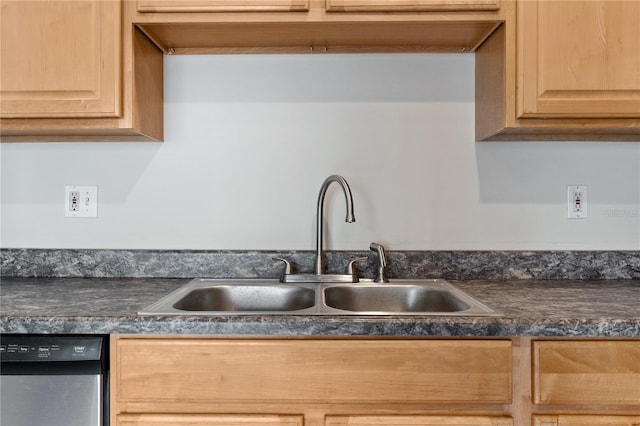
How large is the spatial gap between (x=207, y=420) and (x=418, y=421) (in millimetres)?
475

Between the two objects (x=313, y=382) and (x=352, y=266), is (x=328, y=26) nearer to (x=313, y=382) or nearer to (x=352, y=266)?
(x=352, y=266)

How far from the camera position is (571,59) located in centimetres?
119

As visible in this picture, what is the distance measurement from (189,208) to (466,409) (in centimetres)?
111

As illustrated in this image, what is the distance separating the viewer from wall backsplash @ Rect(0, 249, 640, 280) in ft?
4.81

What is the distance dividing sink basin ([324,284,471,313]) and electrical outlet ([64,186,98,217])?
937 millimetres

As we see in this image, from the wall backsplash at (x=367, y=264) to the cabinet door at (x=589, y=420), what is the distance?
0.59m

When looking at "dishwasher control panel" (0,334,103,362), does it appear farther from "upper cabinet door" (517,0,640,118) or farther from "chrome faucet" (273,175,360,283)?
"upper cabinet door" (517,0,640,118)

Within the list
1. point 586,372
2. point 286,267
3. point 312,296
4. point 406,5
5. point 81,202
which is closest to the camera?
point 586,372

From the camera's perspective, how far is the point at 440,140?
150 cm

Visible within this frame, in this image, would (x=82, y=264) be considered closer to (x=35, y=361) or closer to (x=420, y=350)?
(x=35, y=361)

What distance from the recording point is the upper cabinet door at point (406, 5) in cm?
118

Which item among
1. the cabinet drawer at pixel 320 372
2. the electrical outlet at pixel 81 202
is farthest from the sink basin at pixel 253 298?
the electrical outlet at pixel 81 202

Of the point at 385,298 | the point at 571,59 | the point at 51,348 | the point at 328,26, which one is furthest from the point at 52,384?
the point at 571,59

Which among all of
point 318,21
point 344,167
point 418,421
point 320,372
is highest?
point 318,21
